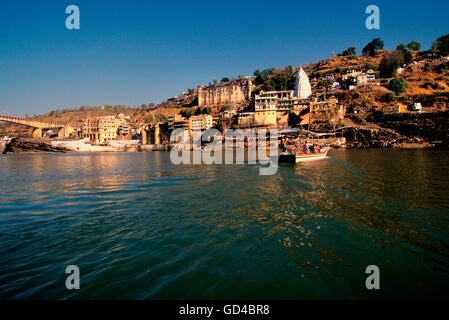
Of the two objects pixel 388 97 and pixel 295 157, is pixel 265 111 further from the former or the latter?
pixel 295 157

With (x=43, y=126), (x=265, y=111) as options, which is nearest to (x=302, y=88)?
(x=265, y=111)

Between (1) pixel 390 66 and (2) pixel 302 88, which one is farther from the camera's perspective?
(2) pixel 302 88

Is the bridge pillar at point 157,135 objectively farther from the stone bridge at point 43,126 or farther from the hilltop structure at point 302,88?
the hilltop structure at point 302,88

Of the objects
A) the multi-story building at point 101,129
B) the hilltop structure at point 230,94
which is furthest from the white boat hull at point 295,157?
the multi-story building at point 101,129

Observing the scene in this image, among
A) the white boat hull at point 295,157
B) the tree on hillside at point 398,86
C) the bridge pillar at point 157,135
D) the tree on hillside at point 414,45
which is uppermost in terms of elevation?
the tree on hillside at point 414,45

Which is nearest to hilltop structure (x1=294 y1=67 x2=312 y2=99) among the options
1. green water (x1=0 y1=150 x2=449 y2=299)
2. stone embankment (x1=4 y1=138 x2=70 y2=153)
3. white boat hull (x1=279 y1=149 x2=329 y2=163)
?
white boat hull (x1=279 y1=149 x2=329 y2=163)

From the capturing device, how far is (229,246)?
5.67 metres

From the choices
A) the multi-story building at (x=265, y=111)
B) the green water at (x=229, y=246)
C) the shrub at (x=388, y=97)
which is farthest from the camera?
the multi-story building at (x=265, y=111)

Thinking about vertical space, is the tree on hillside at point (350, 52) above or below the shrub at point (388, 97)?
above

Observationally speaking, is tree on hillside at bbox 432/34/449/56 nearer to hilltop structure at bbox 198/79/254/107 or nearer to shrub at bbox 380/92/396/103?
shrub at bbox 380/92/396/103

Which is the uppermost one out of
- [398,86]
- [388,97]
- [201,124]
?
[398,86]

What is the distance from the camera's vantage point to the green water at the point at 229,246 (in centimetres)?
411

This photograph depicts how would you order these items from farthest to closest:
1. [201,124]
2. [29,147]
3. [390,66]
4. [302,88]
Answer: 1. [302,88]
2. [390,66]
3. [201,124]
4. [29,147]
